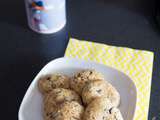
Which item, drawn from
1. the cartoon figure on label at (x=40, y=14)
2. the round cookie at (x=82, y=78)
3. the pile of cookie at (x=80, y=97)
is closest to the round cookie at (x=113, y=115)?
the pile of cookie at (x=80, y=97)

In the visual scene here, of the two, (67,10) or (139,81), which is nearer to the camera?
(139,81)

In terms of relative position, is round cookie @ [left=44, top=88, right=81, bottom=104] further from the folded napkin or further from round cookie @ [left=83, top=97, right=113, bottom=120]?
the folded napkin

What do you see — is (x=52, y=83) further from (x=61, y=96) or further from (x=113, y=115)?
(x=113, y=115)

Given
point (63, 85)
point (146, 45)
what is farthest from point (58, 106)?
point (146, 45)

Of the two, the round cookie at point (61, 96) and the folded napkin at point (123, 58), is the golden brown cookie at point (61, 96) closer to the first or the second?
the round cookie at point (61, 96)

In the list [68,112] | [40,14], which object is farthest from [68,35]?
[68,112]

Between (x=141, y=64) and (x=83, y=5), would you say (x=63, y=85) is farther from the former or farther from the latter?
(x=83, y=5)

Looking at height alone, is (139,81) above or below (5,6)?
below

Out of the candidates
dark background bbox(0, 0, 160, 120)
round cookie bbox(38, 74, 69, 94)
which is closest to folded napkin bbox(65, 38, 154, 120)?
dark background bbox(0, 0, 160, 120)

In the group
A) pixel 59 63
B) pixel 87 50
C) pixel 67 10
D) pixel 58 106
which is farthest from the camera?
pixel 67 10
